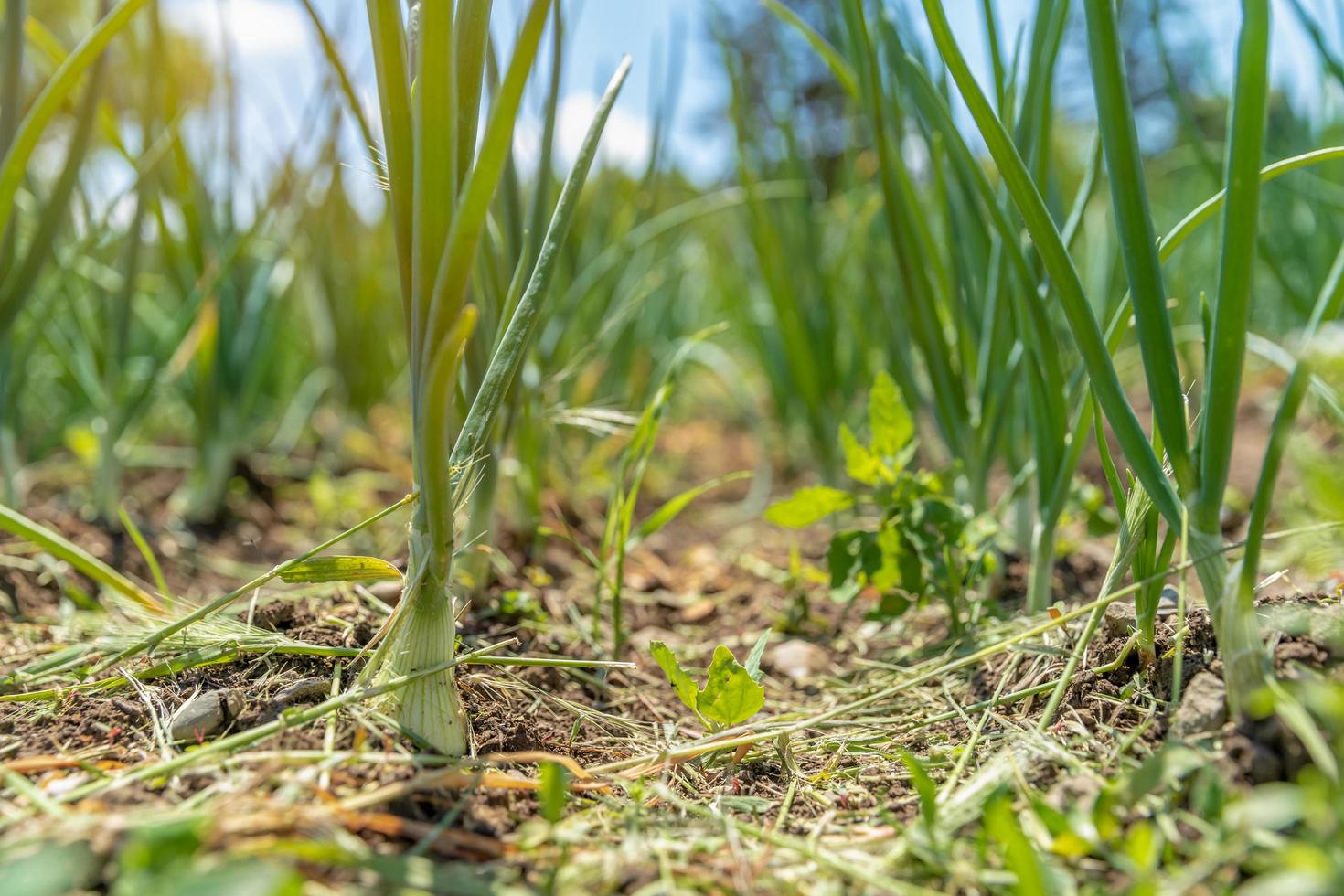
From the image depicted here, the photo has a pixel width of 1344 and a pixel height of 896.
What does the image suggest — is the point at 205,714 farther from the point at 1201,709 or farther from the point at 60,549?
the point at 1201,709

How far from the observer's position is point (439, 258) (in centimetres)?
61

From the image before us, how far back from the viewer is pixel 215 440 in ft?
5.26

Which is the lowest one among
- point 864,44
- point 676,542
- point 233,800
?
point 676,542

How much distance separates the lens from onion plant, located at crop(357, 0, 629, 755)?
21.1 inches

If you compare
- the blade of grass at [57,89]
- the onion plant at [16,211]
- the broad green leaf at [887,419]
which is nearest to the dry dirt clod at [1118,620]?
the broad green leaf at [887,419]

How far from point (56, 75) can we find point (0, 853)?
2.11 ft

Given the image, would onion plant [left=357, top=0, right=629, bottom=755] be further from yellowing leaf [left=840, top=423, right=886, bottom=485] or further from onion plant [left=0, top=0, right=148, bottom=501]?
onion plant [left=0, top=0, right=148, bottom=501]

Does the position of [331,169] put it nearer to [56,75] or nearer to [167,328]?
[167,328]

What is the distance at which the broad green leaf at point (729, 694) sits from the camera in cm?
68

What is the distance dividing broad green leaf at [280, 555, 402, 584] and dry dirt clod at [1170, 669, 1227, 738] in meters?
0.53

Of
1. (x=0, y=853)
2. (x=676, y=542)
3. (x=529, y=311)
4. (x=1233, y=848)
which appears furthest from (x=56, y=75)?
(x=676, y=542)

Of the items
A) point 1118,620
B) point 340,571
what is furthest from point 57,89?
point 1118,620

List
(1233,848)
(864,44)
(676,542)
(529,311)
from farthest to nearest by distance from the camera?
(676,542) → (864,44) → (529,311) → (1233,848)

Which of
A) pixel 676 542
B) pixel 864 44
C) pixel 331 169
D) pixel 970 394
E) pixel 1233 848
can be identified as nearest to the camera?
pixel 1233 848
